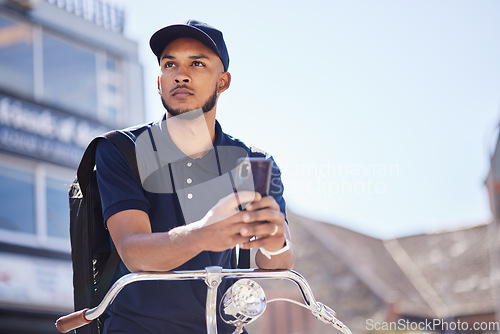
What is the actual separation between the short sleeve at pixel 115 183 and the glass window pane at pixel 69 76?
15270mm

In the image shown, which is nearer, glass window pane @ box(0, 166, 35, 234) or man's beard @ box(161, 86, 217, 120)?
man's beard @ box(161, 86, 217, 120)

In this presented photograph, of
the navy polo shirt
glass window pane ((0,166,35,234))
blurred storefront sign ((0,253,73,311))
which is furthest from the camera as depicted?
glass window pane ((0,166,35,234))

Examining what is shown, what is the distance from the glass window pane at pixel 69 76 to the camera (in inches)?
687

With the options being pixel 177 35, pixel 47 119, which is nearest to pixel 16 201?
pixel 47 119

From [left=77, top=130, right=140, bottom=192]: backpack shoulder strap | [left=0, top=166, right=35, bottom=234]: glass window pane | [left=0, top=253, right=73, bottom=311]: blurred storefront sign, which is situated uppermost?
[left=0, top=166, right=35, bottom=234]: glass window pane

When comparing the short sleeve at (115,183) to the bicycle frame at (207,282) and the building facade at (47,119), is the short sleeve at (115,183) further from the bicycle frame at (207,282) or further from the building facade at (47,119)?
the building facade at (47,119)

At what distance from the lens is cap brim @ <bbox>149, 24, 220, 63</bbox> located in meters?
2.50

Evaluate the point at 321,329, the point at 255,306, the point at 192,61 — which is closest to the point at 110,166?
the point at 192,61

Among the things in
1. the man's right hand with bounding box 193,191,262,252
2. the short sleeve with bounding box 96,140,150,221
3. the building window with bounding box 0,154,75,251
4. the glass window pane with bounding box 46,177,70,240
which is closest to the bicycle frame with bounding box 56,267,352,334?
the man's right hand with bounding box 193,191,262,252

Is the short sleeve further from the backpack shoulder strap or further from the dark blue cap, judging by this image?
the dark blue cap

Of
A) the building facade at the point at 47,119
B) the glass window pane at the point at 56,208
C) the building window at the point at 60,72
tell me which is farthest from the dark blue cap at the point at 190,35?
the building window at the point at 60,72

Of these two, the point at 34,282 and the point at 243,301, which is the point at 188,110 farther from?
the point at 34,282

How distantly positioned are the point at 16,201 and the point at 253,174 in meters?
14.6

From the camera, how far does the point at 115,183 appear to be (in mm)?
2320
